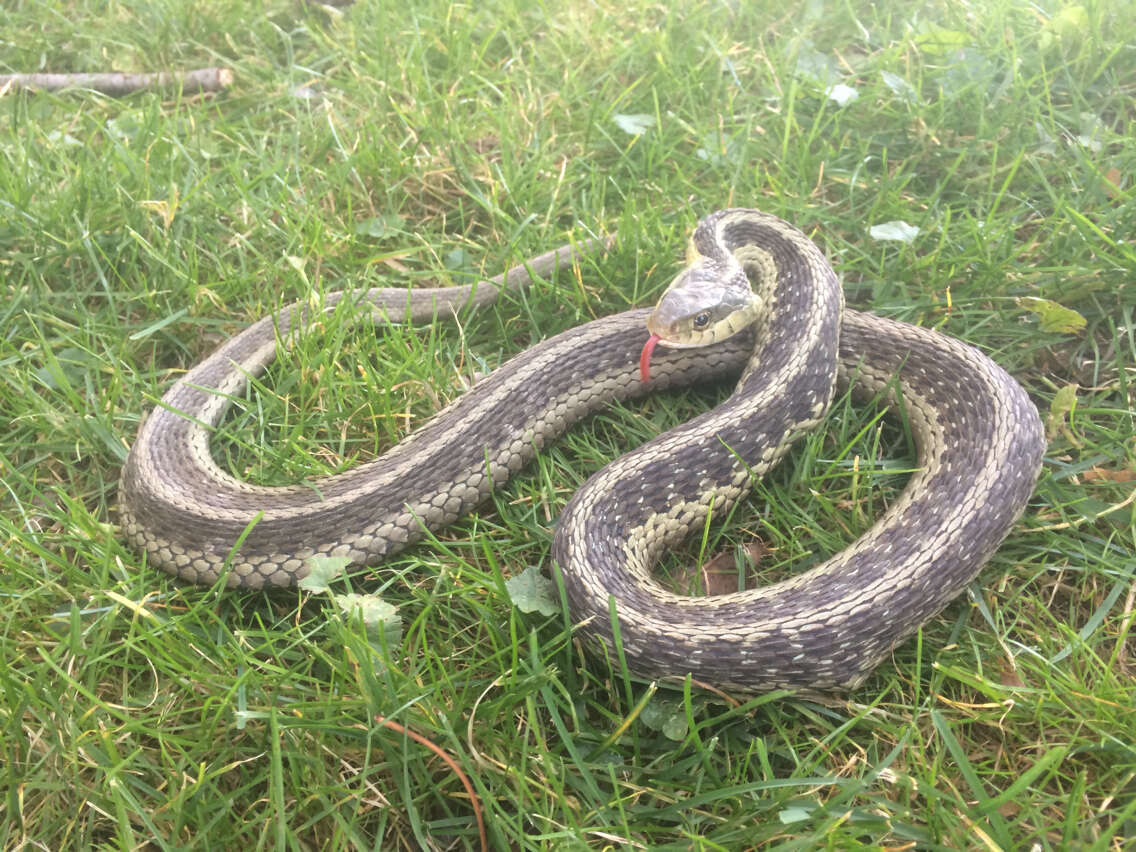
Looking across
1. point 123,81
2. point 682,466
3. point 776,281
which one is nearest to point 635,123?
point 776,281

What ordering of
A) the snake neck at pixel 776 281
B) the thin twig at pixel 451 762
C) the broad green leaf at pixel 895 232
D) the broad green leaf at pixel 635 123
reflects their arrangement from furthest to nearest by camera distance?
1. the broad green leaf at pixel 635 123
2. the broad green leaf at pixel 895 232
3. the snake neck at pixel 776 281
4. the thin twig at pixel 451 762

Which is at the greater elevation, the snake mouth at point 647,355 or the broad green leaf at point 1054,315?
the broad green leaf at point 1054,315

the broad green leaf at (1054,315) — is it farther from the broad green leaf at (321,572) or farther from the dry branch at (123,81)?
the dry branch at (123,81)

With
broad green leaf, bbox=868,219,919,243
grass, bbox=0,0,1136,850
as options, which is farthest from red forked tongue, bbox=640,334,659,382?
broad green leaf, bbox=868,219,919,243

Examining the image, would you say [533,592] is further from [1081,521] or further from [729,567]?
[1081,521]

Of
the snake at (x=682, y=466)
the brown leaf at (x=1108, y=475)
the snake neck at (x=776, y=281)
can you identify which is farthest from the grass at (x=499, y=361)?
the snake neck at (x=776, y=281)

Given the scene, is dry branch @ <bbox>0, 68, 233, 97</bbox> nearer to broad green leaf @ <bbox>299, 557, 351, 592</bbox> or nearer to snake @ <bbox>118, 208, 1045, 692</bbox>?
snake @ <bbox>118, 208, 1045, 692</bbox>
